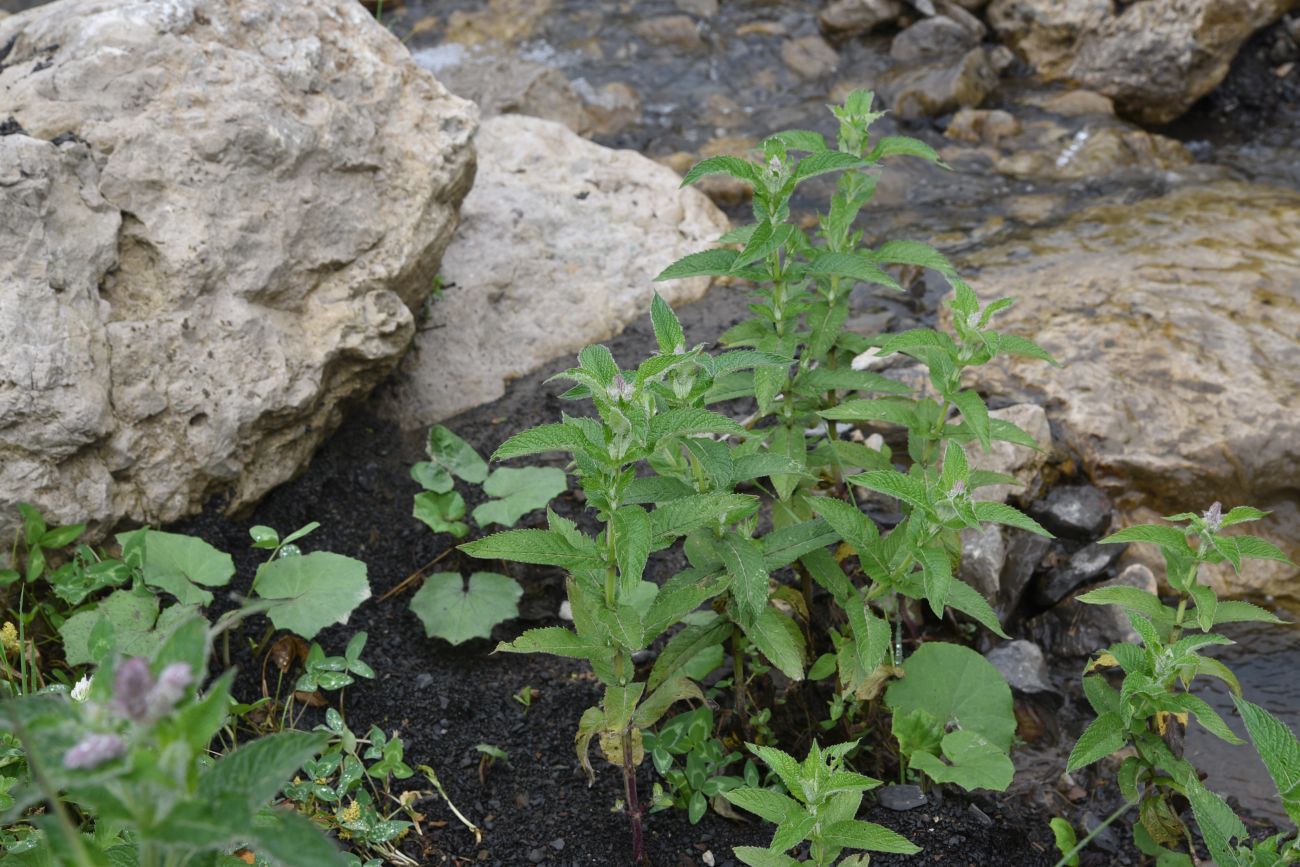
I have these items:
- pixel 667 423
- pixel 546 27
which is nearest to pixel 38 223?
pixel 667 423

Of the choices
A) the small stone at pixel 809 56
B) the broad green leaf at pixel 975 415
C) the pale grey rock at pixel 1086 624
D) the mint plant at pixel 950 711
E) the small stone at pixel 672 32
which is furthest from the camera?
the small stone at pixel 672 32

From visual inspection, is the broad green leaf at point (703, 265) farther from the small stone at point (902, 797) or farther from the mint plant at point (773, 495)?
the small stone at point (902, 797)

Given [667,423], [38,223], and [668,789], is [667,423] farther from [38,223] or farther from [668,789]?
[38,223]

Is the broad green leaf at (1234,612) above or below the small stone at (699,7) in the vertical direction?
above

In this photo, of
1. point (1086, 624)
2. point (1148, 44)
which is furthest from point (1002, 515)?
point (1148, 44)

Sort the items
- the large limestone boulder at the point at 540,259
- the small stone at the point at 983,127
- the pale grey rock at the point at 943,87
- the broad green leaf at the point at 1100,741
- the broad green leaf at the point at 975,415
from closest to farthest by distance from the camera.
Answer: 1. the broad green leaf at the point at 1100,741
2. the broad green leaf at the point at 975,415
3. the large limestone boulder at the point at 540,259
4. the small stone at the point at 983,127
5. the pale grey rock at the point at 943,87

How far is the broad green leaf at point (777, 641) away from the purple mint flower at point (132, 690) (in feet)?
4.52

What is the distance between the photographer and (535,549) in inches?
88.6

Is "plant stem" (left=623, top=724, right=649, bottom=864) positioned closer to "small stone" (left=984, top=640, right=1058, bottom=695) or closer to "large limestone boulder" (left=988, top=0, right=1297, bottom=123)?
"small stone" (left=984, top=640, right=1058, bottom=695)

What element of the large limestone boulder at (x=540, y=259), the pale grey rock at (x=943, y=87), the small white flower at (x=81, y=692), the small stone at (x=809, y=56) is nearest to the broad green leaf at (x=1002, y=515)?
the small white flower at (x=81, y=692)

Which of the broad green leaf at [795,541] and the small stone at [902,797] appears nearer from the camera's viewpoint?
the broad green leaf at [795,541]

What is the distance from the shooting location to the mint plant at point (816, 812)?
213cm

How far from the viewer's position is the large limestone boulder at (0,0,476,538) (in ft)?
9.61

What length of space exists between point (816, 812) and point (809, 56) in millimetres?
6405
